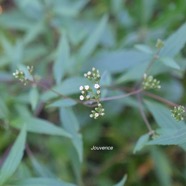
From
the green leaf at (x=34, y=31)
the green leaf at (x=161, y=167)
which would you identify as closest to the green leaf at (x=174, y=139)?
the green leaf at (x=161, y=167)

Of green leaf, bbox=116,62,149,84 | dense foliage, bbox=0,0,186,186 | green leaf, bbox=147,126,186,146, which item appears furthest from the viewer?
dense foliage, bbox=0,0,186,186

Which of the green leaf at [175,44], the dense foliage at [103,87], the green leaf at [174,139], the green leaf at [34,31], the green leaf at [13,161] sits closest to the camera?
the green leaf at [174,139]

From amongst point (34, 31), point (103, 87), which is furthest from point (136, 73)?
point (34, 31)

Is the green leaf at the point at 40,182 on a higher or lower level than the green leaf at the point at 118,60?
lower

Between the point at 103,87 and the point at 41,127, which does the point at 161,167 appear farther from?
the point at 41,127

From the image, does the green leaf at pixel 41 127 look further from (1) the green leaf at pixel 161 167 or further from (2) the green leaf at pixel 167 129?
(1) the green leaf at pixel 161 167

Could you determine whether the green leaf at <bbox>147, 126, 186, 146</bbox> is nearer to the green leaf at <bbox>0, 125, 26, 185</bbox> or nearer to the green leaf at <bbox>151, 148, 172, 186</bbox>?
the green leaf at <bbox>0, 125, 26, 185</bbox>

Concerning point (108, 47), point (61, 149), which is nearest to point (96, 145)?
point (61, 149)

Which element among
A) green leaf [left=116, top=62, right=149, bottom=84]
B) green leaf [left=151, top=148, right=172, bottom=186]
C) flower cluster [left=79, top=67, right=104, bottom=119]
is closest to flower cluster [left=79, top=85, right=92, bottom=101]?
flower cluster [left=79, top=67, right=104, bottom=119]
